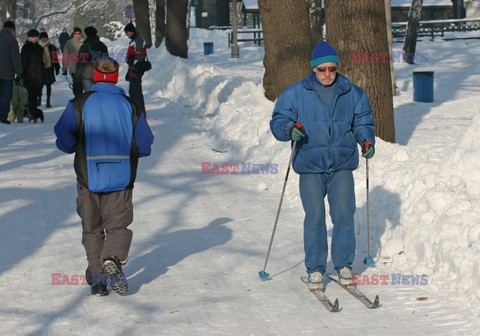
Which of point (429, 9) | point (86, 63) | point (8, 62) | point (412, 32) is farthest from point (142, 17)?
point (429, 9)

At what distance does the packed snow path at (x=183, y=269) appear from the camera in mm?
6641

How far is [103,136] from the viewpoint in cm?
727

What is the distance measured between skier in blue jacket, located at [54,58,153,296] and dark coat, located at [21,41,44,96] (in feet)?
40.2

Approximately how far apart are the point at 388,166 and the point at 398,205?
5.05 feet

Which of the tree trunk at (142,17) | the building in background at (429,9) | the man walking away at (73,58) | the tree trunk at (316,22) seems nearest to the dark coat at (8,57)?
the man walking away at (73,58)

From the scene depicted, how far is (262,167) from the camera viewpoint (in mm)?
13477

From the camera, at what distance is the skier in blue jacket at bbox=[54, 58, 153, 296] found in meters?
7.26

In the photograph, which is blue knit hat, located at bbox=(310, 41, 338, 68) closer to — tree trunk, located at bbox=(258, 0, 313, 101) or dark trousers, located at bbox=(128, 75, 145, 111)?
tree trunk, located at bbox=(258, 0, 313, 101)

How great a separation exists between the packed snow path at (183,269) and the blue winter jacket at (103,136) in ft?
2.97

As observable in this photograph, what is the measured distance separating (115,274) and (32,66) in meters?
12.8

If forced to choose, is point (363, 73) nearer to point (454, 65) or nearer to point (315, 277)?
point (315, 277)

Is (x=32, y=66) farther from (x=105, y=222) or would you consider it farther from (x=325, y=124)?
(x=325, y=124)

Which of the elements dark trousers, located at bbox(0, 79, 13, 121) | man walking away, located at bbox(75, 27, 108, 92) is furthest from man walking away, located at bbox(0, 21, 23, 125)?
man walking away, located at bbox(75, 27, 108, 92)

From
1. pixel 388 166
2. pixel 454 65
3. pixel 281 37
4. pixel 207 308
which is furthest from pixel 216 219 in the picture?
pixel 454 65
